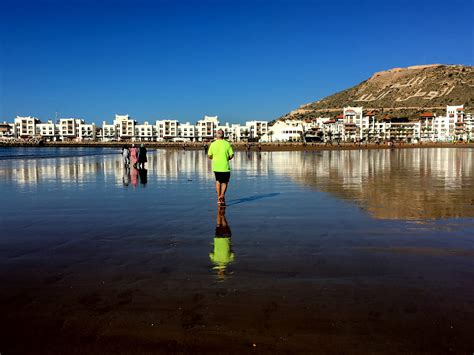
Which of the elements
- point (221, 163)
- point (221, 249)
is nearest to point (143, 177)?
point (221, 163)

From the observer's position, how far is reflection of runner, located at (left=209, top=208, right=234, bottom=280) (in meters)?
4.55

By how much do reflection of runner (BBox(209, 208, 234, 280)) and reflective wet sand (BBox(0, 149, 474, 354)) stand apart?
1.0 inches

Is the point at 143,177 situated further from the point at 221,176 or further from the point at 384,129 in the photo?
the point at 384,129

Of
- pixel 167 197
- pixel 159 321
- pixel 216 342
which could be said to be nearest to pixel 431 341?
pixel 216 342

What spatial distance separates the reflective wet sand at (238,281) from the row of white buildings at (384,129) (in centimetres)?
13657

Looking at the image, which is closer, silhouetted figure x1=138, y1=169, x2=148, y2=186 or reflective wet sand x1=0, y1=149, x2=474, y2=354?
reflective wet sand x1=0, y1=149, x2=474, y2=354

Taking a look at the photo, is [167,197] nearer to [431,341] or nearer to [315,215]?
[315,215]

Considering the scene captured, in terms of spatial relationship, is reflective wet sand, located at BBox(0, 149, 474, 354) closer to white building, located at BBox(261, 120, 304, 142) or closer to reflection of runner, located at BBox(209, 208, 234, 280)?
reflection of runner, located at BBox(209, 208, 234, 280)

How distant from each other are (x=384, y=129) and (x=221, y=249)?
160154mm

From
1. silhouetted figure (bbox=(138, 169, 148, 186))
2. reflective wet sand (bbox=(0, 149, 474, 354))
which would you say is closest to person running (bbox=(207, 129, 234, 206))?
reflective wet sand (bbox=(0, 149, 474, 354))

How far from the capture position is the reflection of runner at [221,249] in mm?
4555

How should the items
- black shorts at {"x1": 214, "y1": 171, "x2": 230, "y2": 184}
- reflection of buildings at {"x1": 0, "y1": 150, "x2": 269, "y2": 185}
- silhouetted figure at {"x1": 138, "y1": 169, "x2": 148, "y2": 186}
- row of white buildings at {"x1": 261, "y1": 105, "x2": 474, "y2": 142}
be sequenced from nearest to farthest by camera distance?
black shorts at {"x1": 214, "y1": 171, "x2": 230, "y2": 184} → silhouetted figure at {"x1": 138, "y1": 169, "x2": 148, "y2": 186} → reflection of buildings at {"x1": 0, "y1": 150, "x2": 269, "y2": 185} → row of white buildings at {"x1": 261, "y1": 105, "x2": 474, "y2": 142}

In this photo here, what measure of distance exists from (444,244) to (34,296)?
16.7ft

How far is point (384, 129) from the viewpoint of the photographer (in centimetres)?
15400
